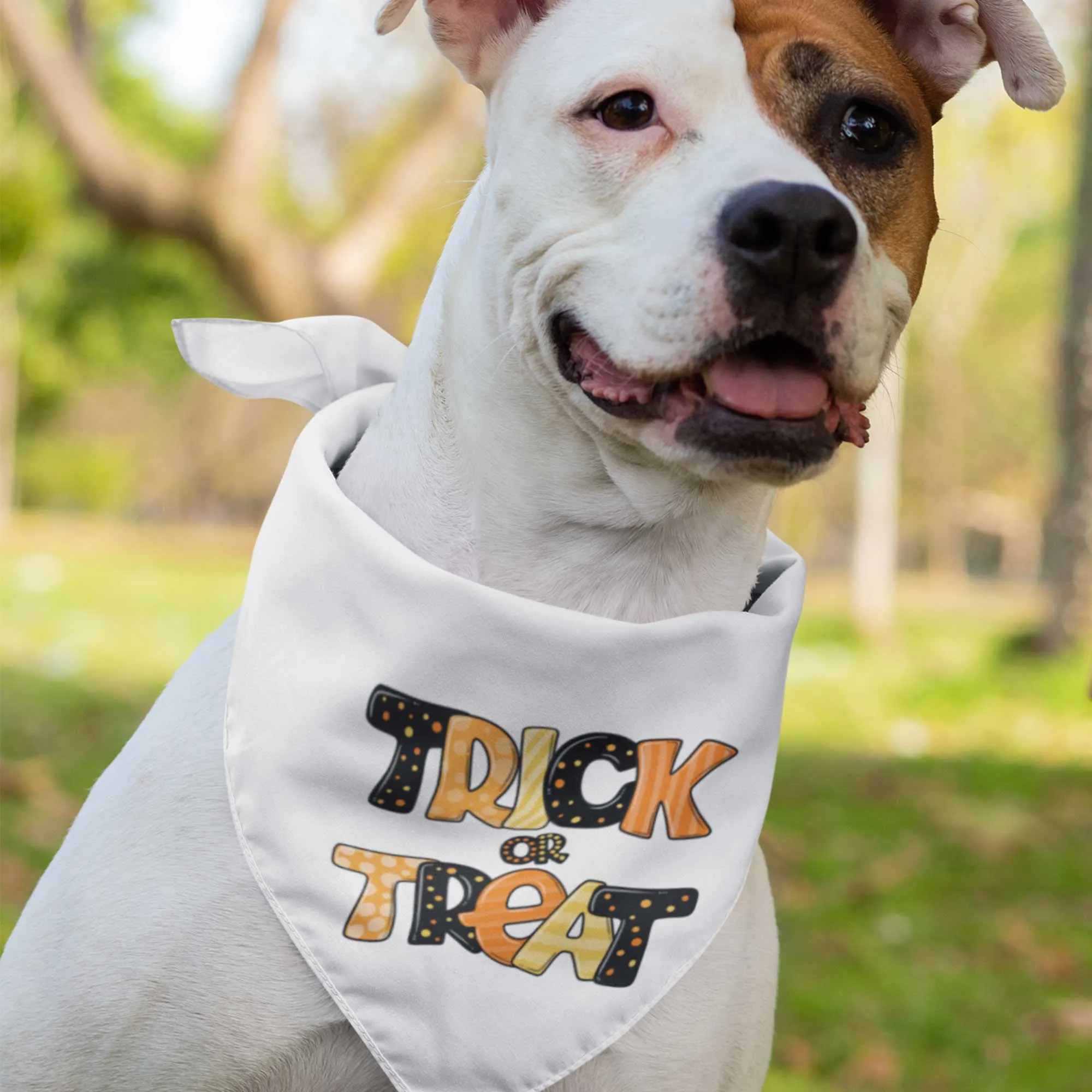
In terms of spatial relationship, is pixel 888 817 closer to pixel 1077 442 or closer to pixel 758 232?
pixel 1077 442

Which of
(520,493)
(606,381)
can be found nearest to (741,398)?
(606,381)

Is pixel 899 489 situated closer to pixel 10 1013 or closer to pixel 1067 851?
pixel 1067 851

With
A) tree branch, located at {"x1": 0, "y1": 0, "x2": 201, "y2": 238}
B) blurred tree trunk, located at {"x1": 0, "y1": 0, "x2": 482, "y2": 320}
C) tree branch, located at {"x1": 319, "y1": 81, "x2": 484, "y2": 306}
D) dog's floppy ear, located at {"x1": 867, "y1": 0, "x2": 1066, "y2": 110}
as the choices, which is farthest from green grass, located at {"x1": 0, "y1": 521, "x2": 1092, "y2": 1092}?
dog's floppy ear, located at {"x1": 867, "y1": 0, "x2": 1066, "y2": 110}

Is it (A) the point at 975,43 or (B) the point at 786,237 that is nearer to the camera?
(B) the point at 786,237

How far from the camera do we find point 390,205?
9805 mm

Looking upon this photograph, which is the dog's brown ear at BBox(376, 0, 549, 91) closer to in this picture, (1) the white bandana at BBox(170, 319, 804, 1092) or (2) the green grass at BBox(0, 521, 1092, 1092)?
(1) the white bandana at BBox(170, 319, 804, 1092)

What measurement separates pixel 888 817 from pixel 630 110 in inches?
205

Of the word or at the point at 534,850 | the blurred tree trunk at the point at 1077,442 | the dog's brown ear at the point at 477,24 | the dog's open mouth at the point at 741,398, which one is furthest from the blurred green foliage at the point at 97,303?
the dog's open mouth at the point at 741,398

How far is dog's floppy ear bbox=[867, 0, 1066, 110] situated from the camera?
2496mm

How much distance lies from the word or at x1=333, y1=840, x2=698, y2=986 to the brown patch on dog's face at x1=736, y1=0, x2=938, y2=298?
1.17 metres

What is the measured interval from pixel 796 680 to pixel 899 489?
19106mm

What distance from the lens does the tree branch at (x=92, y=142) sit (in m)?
8.72

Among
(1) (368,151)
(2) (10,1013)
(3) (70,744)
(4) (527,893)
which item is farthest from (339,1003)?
(1) (368,151)

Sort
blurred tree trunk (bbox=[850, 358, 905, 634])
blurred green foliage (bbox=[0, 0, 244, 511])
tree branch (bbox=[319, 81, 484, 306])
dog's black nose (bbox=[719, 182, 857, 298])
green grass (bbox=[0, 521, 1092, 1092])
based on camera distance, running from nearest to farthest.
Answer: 1. dog's black nose (bbox=[719, 182, 857, 298])
2. green grass (bbox=[0, 521, 1092, 1092])
3. tree branch (bbox=[319, 81, 484, 306])
4. blurred tree trunk (bbox=[850, 358, 905, 634])
5. blurred green foliage (bbox=[0, 0, 244, 511])
